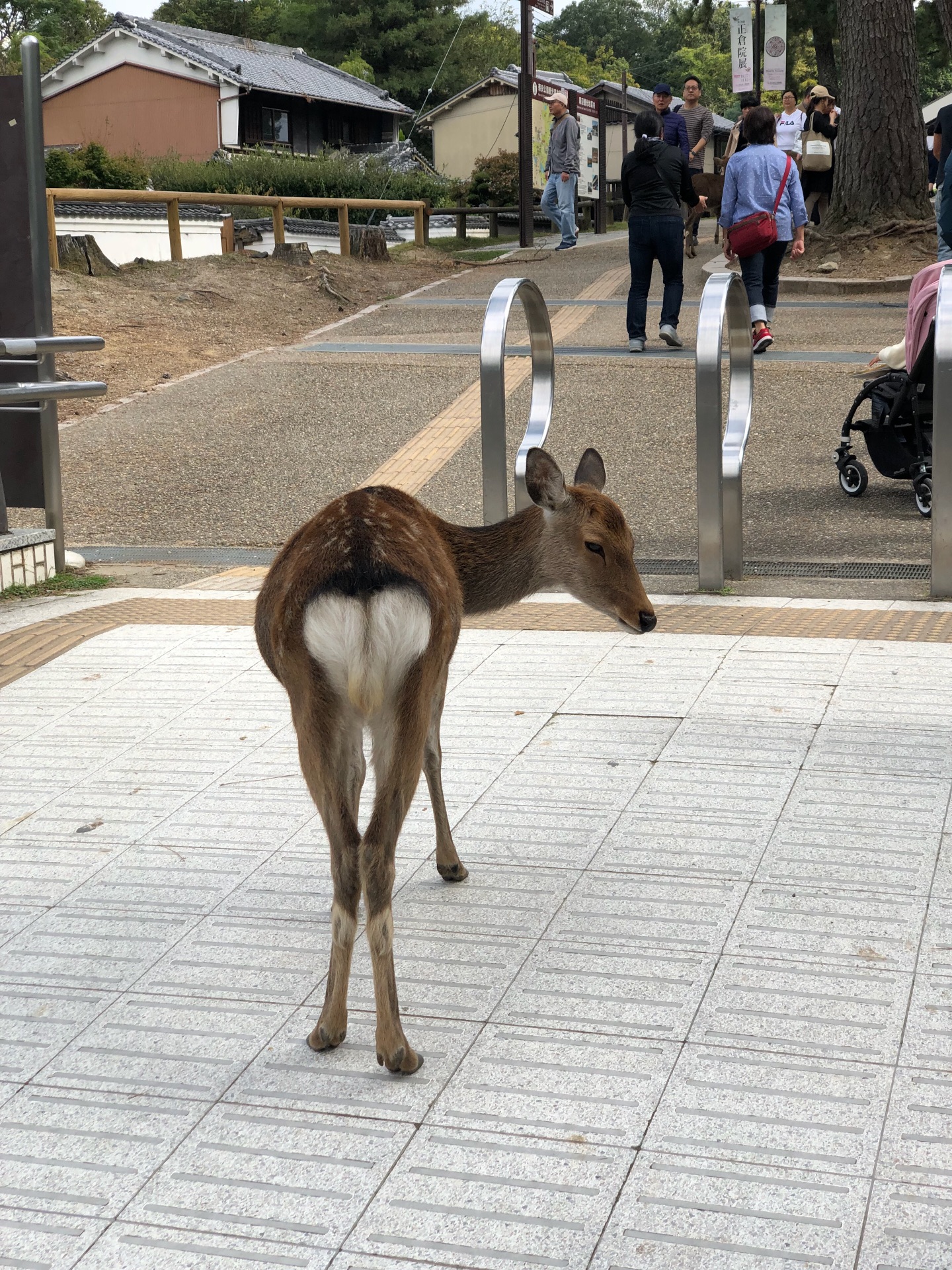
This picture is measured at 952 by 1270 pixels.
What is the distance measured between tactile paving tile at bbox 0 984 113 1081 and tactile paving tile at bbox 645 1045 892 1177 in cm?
133

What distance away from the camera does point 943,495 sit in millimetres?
6488

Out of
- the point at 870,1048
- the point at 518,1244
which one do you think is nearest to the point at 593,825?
the point at 870,1048

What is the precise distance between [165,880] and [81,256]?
13.2 m

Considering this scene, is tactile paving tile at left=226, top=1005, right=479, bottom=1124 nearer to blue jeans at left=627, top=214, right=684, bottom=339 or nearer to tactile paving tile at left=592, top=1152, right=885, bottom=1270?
tactile paving tile at left=592, top=1152, right=885, bottom=1270

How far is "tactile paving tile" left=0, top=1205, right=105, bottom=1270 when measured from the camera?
8.03 ft

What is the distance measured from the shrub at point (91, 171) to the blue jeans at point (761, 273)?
702 inches

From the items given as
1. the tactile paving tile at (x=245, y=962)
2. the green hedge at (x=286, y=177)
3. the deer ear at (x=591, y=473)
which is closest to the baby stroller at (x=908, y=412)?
the deer ear at (x=591, y=473)

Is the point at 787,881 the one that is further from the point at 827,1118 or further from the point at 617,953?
the point at 827,1118

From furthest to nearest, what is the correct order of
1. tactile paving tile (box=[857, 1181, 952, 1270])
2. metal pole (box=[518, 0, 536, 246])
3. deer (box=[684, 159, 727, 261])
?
1. metal pole (box=[518, 0, 536, 246])
2. deer (box=[684, 159, 727, 261])
3. tactile paving tile (box=[857, 1181, 952, 1270])

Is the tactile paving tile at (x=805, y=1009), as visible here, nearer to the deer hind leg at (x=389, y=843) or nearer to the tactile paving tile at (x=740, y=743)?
the deer hind leg at (x=389, y=843)

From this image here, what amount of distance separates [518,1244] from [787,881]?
64.9 inches

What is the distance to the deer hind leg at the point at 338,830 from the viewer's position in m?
2.97

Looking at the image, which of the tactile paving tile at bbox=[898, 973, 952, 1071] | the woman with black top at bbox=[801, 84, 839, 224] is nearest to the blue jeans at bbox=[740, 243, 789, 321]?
the woman with black top at bbox=[801, 84, 839, 224]

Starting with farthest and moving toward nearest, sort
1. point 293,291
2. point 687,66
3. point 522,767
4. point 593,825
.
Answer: point 687,66
point 293,291
point 522,767
point 593,825
